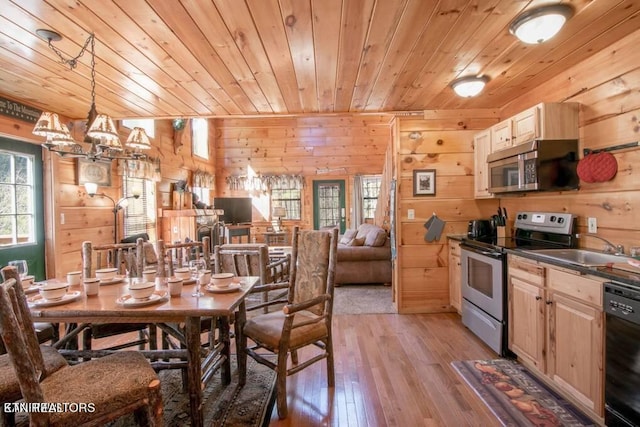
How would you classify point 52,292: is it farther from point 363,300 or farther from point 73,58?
point 363,300

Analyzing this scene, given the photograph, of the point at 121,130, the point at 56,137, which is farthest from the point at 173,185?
the point at 56,137

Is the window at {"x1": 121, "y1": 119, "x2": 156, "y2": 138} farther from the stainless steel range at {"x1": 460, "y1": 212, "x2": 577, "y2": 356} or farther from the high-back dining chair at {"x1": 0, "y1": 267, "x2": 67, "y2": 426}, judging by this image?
the stainless steel range at {"x1": 460, "y1": 212, "x2": 577, "y2": 356}

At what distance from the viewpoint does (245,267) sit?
11.3 feet

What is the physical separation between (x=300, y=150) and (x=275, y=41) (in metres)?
6.24

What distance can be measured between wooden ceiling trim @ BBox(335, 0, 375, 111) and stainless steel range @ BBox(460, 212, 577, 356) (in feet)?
6.01

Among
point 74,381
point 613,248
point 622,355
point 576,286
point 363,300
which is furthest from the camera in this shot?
point 363,300

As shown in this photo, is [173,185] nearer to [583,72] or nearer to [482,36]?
Result: [482,36]

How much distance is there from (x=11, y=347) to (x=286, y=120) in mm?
7644

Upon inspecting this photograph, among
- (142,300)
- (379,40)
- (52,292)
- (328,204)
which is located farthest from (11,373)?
(328,204)

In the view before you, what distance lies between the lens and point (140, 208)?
494 centimetres

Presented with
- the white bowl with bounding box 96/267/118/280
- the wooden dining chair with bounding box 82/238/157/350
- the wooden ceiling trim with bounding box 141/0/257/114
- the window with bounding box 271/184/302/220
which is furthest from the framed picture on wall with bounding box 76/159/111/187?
the window with bounding box 271/184/302/220

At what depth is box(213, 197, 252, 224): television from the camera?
24.8 feet

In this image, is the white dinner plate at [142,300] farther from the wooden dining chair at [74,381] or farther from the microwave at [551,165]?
the microwave at [551,165]

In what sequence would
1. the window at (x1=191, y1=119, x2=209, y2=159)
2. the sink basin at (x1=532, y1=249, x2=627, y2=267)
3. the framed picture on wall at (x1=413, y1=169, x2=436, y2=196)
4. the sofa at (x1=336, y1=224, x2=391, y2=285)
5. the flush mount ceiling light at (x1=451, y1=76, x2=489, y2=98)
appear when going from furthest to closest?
1. the window at (x1=191, y1=119, x2=209, y2=159)
2. the sofa at (x1=336, y1=224, x2=391, y2=285)
3. the framed picture on wall at (x1=413, y1=169, x2=436, y2=196)
4. the flush mount ceiling light at (x1=451, y1=76, x2=489, y2=98)
5. the sink basin at (x1=532, y1=249, x2=627, y2=267)
